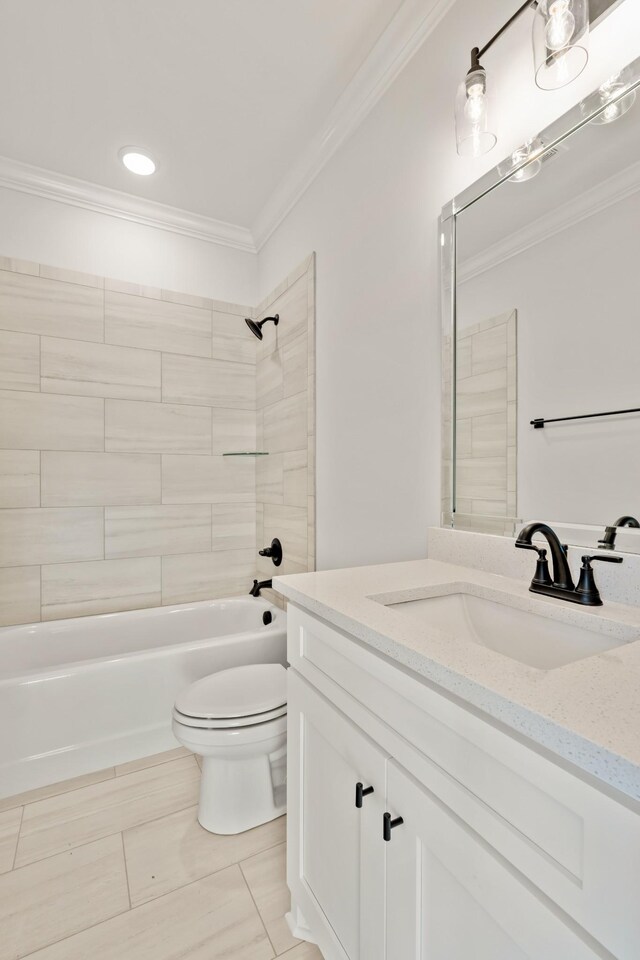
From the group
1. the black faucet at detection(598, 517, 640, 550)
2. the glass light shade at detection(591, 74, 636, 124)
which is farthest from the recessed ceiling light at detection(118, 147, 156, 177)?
the black faucet at detection(598, 517, 640, 550)

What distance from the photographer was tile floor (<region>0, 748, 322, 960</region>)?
114 centimetres

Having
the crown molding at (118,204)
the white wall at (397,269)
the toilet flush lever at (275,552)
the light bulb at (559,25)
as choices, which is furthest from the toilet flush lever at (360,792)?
the crown molding at (118,204)

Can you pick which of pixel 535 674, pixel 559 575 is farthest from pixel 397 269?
pixel 535 674

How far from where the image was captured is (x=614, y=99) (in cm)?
93

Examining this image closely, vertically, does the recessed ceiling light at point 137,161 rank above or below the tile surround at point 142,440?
above

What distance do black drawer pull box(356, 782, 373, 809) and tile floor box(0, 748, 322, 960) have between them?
0.65m

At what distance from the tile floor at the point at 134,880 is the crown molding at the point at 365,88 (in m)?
2.58

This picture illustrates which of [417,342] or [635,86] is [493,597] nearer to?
[417,342]

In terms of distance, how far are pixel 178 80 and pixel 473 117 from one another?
124 cm

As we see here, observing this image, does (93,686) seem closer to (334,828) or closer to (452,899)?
(334,828)

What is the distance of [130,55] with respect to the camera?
162 centimetres

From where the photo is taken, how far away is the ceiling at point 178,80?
148 centimetres

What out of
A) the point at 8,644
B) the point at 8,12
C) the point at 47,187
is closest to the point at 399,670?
the point at 8,644

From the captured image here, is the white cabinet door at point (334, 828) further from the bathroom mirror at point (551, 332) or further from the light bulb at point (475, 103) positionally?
the light bulb at point (475, 103)
